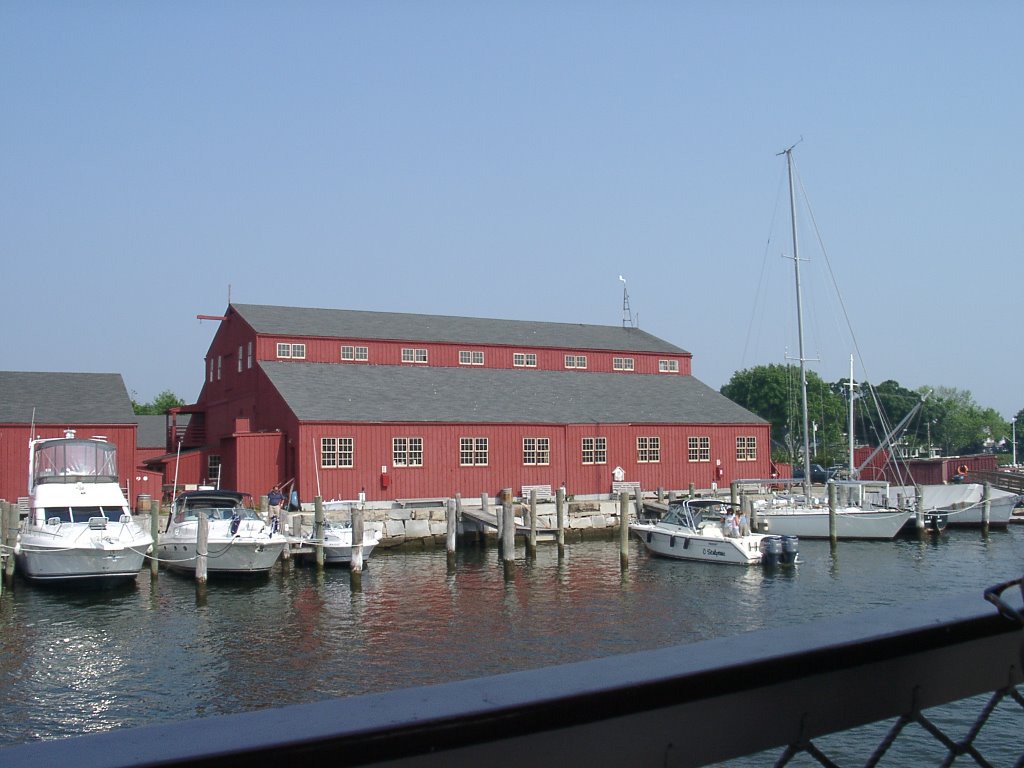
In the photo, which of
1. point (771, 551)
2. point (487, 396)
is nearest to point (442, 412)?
point (487, 396)

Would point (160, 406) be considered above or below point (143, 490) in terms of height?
above

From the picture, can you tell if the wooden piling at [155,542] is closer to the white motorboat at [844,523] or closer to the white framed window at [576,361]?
the white motorboat at [844,523]

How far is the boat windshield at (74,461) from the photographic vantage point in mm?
32469

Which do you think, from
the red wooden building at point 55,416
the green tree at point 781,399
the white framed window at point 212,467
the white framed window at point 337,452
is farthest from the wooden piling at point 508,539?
the green tree at point 781,399

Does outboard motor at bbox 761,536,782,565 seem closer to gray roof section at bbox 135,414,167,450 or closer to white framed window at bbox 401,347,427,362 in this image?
white framed window at bbox 401,347,427,362

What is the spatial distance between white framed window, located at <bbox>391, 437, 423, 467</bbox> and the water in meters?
8.98

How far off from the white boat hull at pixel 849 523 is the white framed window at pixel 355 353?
23946 mm

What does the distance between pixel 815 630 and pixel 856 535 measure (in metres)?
40.7

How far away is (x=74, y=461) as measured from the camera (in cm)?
3303

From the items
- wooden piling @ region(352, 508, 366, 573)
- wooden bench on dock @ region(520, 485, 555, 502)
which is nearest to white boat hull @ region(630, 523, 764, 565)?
wooden piling @ region(352, 508, 366, 573)

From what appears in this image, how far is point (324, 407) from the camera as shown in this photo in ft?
148

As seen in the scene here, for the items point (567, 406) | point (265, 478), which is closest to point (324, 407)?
point (265, 478)

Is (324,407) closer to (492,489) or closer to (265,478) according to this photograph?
(265,478)

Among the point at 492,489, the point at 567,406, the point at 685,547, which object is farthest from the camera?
the point at 567,406
